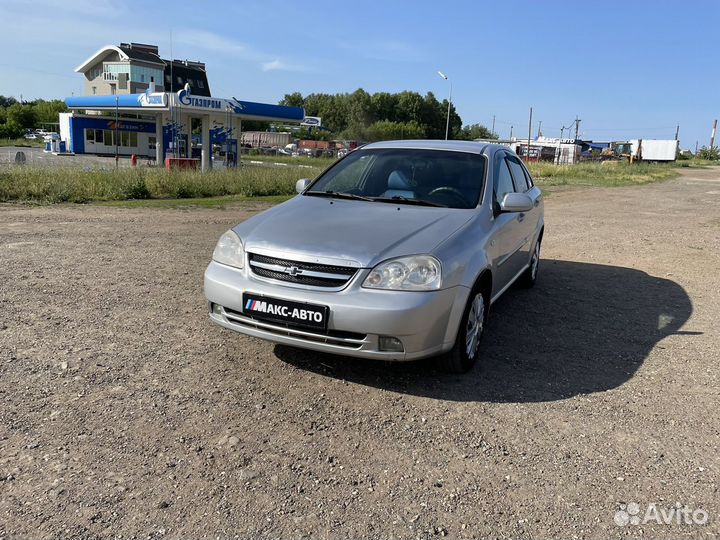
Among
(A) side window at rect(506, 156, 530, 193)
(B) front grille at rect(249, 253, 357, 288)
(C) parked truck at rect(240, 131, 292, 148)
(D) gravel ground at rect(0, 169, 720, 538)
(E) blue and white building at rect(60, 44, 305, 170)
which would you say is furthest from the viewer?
(C) parked truck at rect(240, 131, 292, 148)

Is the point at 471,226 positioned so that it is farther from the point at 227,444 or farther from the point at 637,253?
the point at 637,253

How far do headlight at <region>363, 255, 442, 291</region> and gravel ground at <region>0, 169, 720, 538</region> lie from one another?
76 cm

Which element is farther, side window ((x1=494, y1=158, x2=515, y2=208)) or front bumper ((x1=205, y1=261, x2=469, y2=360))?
side window ((x1=494, y1=158, x2=515, y2=208))

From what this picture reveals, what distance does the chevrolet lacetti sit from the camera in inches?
143

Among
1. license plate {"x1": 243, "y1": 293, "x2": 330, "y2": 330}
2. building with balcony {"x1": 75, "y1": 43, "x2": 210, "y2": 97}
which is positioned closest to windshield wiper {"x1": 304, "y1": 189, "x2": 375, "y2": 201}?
license plate {"x1": 243, "y1": 293, "x2": 330, "y2": 330}

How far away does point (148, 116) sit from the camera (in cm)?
4878

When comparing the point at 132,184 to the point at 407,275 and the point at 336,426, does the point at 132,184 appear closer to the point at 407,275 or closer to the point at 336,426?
the point at 407,275

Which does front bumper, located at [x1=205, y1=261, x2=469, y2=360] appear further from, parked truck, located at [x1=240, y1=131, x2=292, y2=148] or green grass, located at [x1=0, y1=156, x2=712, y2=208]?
parked truck, located at [x1=240, y1=131, x2=292, y2=148]

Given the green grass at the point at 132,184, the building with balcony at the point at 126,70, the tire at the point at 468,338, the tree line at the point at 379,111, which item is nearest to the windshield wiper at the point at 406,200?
the tire at the point at 468,338

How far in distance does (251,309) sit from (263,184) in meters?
14.3

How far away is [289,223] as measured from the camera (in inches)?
167

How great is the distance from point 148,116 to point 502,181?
4883 cm

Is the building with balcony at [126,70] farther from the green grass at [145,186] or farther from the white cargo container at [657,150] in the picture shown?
the white cargo container at [657,150]

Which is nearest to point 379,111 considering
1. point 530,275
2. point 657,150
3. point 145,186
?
point 657,150
